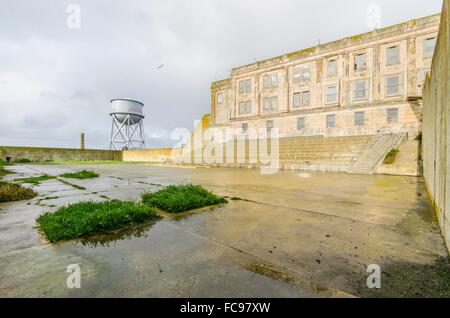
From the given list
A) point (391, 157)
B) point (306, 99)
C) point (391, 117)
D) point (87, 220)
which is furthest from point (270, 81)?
point (87, 220)

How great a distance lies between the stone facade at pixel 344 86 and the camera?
1911cm

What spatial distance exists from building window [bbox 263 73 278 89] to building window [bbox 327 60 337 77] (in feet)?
20.1

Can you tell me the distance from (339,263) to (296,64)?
27198mm

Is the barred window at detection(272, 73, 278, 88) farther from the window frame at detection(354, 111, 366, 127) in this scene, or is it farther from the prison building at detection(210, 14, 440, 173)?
the window frame at detection(354, 111, 366, 127)

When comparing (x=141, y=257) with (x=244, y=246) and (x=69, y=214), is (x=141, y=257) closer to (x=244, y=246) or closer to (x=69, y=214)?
(x=244, y=246)

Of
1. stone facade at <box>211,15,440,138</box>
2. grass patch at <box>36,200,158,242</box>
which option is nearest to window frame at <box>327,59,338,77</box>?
stone facade at <box>211,15,440,138</box>

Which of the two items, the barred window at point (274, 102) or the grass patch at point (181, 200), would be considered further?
the barred window at point (274, 102)

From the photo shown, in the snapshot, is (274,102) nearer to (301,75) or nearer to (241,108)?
(301,75)

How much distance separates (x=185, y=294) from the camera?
5.81 feet

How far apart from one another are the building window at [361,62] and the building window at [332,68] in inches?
76.3

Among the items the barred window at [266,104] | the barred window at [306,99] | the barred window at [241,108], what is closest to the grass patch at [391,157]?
the barred window at [306,99]

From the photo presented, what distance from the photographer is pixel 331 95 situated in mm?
23297

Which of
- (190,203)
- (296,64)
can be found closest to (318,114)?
A: (296,64)

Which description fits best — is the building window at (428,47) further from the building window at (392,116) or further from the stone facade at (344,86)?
the building window at (392,116)
